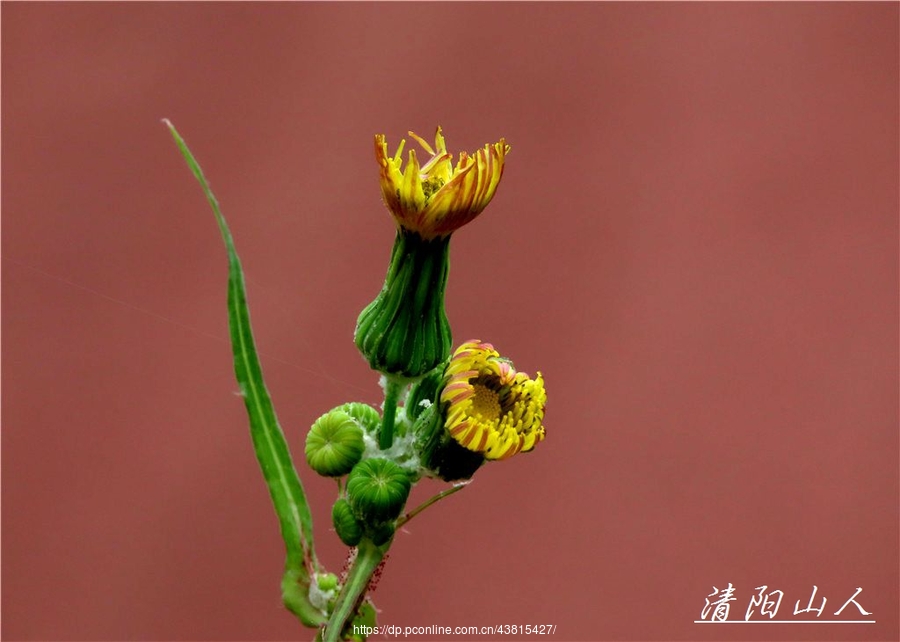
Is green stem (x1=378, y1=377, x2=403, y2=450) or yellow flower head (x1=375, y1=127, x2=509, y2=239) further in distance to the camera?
green stem (x1=378, y1=377, x2=403, y2=450)

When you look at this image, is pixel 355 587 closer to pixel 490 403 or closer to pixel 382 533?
pixel 382 533

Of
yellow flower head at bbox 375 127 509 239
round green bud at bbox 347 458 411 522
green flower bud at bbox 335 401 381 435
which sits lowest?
round green bud at bbox 347 458 411 522

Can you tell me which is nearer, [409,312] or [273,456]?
[409,312]

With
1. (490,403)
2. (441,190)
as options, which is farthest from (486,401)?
(441,190)

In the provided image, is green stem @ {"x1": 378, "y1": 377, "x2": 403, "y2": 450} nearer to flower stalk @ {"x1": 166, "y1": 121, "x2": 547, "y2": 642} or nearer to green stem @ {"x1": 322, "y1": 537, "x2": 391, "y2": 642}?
flower stalk @ {"x1": 166, "y1": 121, "x2": 547, "y2": 642}

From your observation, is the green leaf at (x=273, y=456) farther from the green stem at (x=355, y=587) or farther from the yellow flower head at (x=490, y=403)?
the yellow flower head at (x=490, y=403)

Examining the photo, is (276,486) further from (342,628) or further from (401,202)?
(401,202)

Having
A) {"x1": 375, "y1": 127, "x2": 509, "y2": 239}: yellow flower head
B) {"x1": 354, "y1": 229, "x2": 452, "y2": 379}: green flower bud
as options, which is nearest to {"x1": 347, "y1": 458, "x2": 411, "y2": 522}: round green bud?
{"x1": 354, "y1": 229, "x2": 452, "y2": 379}: green flower bud
